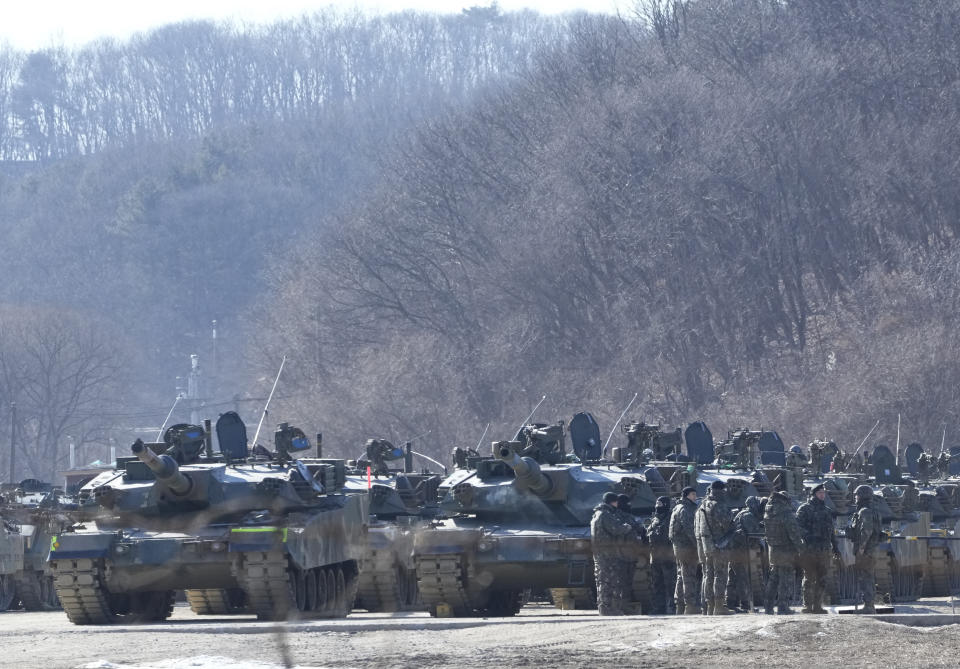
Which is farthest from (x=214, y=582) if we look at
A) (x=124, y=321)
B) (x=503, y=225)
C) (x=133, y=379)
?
(x=124, y=321)

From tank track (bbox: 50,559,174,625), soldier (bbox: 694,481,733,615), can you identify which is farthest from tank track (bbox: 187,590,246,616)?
soldier (bbox: 694,481,733,615)

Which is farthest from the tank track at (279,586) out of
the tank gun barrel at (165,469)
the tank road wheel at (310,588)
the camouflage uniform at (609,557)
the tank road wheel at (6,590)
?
the tank road wheel at (6,590)

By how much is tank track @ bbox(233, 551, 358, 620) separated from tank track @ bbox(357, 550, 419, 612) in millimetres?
2467

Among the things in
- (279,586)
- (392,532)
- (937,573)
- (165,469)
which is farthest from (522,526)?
(937,573)

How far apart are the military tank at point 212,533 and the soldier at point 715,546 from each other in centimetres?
472

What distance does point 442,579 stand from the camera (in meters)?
22.4

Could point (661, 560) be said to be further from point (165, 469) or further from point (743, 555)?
point (165, 469)

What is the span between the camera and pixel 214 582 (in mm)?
23094

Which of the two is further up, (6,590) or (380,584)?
(380,584)

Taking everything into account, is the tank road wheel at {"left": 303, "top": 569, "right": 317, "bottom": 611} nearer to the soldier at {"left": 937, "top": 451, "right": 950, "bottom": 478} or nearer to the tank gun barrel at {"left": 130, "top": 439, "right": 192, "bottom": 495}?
the tank gun barrel at {"left": 130, "top": 439, "right": 192, "bottom": 495}

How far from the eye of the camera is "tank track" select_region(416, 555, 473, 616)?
22.4 m

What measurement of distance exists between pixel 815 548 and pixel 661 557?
91.6 inches

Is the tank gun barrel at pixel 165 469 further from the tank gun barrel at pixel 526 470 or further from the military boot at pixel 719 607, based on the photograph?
the military boot at pixel 719 607

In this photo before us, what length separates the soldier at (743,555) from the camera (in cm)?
2144
